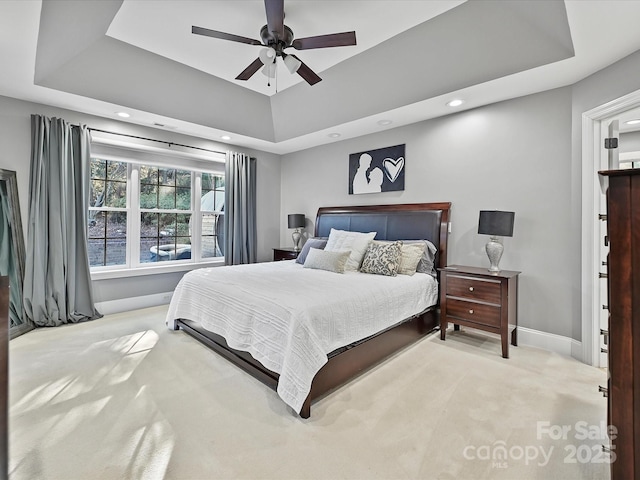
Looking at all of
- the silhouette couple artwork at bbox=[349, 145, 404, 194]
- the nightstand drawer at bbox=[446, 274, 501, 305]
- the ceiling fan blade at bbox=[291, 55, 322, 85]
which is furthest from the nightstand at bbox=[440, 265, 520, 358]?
the ceiling fan blade at bbox=[291, 55, 322, 85]

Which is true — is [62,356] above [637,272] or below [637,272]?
below

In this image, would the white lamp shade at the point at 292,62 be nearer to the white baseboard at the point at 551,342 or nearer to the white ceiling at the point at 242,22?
the white ceiling at the point at 242,22

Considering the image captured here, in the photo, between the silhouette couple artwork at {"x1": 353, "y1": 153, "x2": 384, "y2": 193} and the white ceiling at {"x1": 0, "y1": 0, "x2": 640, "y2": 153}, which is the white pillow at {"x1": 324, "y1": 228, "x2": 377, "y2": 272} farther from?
the white ceiling at {"x1": 0, "y1": 0, "x2": 640, "y2": 153}

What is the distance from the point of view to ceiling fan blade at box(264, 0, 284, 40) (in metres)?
2.09

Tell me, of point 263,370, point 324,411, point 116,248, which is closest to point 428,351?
point 324,411

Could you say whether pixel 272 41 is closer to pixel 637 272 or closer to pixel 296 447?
pixel 637 272

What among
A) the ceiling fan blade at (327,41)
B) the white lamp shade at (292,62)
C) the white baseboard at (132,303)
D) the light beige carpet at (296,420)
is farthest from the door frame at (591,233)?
the white baseboard at (132,303)

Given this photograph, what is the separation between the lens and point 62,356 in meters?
2.77

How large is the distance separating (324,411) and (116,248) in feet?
12.5

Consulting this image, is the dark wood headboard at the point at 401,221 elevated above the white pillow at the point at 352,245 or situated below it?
above

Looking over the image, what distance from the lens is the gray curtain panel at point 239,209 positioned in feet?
16.6

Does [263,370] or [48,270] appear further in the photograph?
[48,270]

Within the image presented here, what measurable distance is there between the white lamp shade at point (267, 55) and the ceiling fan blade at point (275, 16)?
5.3 inches

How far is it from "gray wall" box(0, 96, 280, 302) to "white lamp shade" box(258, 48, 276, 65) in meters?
2.60
